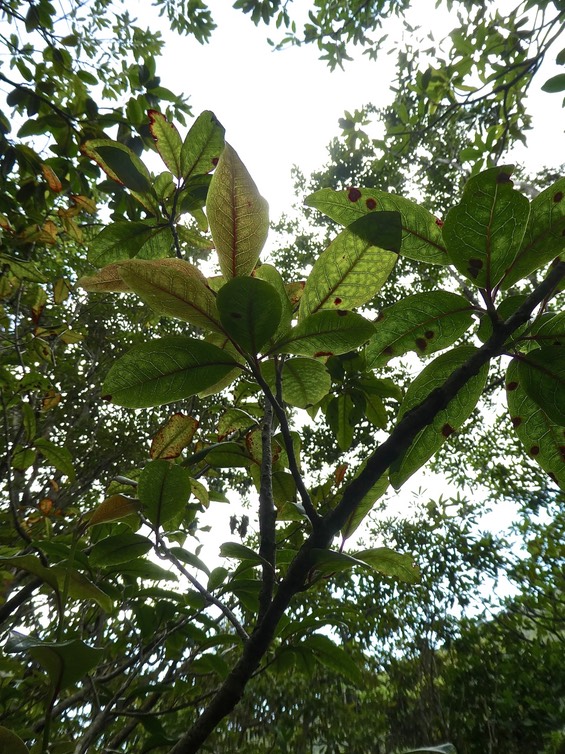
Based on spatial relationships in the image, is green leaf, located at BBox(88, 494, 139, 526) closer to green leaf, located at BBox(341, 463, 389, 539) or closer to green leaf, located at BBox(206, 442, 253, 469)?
green leaf, located at BBox(206, 442, 253, 469)

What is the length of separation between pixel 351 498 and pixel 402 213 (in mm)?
352

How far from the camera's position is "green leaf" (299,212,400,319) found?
542 mm

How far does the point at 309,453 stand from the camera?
5984mm

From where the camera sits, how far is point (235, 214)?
48 centimetres

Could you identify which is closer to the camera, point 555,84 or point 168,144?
point 168,144

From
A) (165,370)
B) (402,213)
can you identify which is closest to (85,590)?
(165,370)

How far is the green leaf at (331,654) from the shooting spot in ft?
2.59

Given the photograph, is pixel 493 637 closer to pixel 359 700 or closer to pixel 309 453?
pixel 359 700

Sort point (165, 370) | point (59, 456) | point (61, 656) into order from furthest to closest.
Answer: point (59, 456) → point (165, 370) → point (61, 656)

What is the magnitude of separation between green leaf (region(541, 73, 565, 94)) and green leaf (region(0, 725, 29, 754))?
1.52 m

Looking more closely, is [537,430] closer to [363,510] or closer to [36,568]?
[363,510]

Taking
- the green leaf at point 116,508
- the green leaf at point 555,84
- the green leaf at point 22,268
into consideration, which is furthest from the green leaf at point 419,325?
the green leaf at point 22,268

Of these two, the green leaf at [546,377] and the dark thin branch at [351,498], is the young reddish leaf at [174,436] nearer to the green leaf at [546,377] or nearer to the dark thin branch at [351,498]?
the dark thin branch at [351,498]

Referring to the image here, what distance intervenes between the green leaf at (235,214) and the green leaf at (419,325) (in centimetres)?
21
